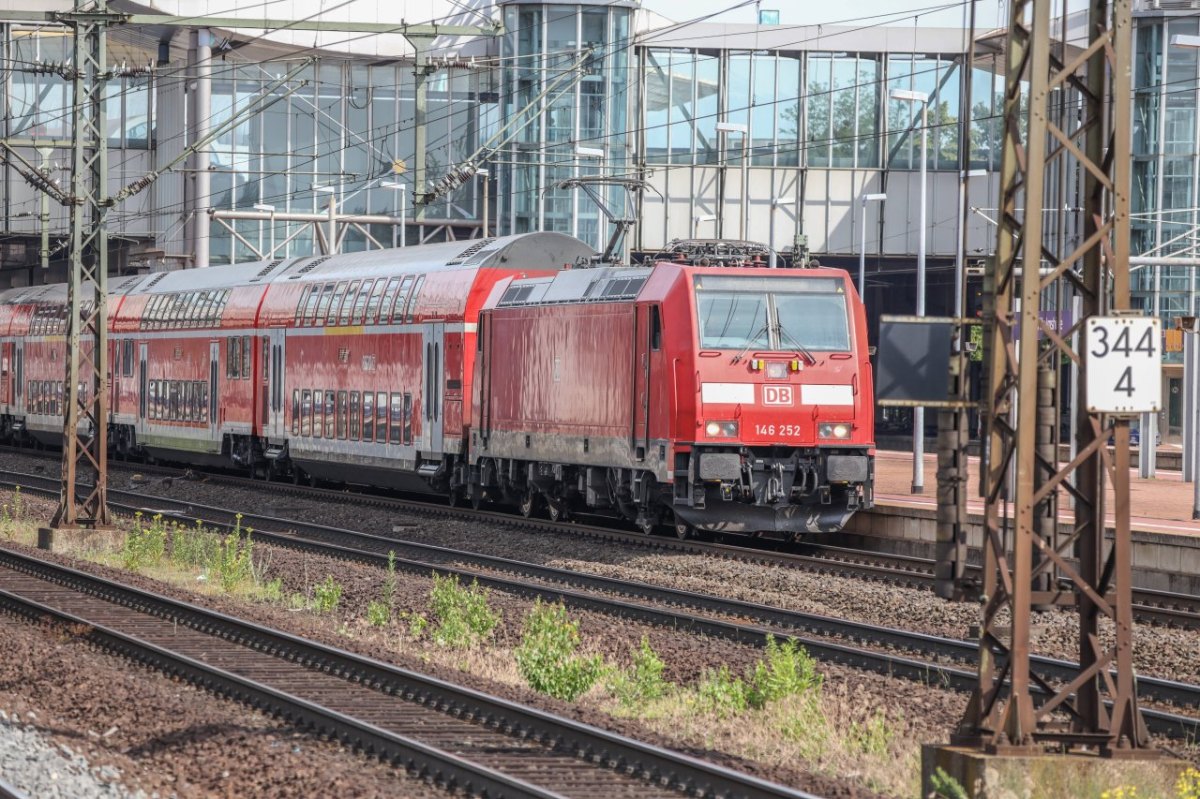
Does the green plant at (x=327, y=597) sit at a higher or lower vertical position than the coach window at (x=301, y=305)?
lower

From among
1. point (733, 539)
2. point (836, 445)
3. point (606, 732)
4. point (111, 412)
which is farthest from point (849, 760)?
point (111, 412)

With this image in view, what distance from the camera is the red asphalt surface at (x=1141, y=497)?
2244 centimetres

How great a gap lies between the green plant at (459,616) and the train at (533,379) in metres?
5.04

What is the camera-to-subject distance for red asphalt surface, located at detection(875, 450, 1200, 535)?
73.6 feet

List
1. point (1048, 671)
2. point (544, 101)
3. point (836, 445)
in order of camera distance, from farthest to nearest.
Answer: point (544, 101)
point (836, 445)
point (1048, 671)

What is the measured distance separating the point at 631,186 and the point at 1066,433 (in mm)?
34297

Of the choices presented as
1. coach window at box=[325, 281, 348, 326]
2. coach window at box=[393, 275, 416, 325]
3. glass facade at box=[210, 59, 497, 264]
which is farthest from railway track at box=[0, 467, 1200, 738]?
glass facade at box=[210, 59, 497, 264]

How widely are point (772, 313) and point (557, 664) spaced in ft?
29.6

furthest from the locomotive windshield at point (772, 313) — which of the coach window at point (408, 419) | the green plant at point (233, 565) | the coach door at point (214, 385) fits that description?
the coach door at point (214, 385)

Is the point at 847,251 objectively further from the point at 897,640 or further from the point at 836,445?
the point at 897,640

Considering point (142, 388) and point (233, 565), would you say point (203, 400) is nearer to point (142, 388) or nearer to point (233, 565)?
point (142, 388)

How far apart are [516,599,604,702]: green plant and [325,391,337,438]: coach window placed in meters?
17.0

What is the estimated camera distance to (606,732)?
1078cm

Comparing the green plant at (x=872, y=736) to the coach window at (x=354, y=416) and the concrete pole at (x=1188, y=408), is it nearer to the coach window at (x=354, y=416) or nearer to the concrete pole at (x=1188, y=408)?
the concrete pole at (x=1188, y=408)
